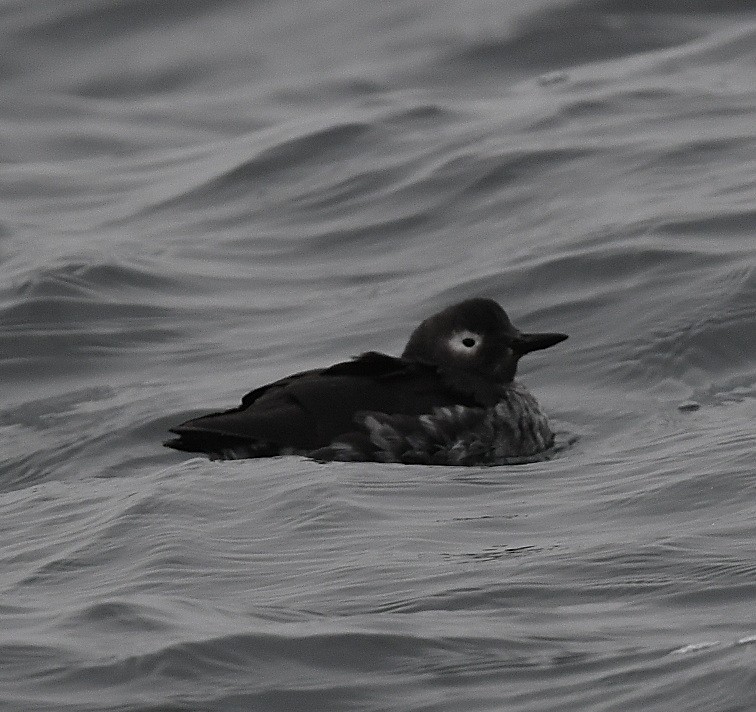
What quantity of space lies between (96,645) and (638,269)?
23.1ft

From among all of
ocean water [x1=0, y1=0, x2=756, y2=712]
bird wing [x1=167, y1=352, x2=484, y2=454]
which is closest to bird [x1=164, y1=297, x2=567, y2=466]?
bird wing [x1=167, y1=352, x2=484, y2=454]

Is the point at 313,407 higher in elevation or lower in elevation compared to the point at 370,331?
lower

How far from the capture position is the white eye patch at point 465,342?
33.3ft

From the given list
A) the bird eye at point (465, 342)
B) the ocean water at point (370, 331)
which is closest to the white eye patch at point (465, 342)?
the bird eye at point (465, 342)

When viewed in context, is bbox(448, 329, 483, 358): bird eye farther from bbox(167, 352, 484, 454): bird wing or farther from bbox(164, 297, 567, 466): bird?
bbox(167, 352, 484, 454): bird wing

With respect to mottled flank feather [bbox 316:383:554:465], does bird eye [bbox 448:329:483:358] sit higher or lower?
higher

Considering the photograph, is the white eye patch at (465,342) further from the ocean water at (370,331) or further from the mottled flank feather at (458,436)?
the ocean water at (370,331)

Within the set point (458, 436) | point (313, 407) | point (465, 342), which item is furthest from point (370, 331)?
point (313, 407)

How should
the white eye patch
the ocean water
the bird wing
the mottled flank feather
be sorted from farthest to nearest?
1. the white eye patch
2. the mottled flank feather
3. the bird wing
4. the ocean water

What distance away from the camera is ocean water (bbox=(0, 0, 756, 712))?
6.24 metres

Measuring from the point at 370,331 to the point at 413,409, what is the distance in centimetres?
278

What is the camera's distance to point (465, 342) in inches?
401

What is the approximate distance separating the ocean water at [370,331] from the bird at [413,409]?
211mm

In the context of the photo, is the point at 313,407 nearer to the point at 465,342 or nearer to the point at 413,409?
the point at 413,409
